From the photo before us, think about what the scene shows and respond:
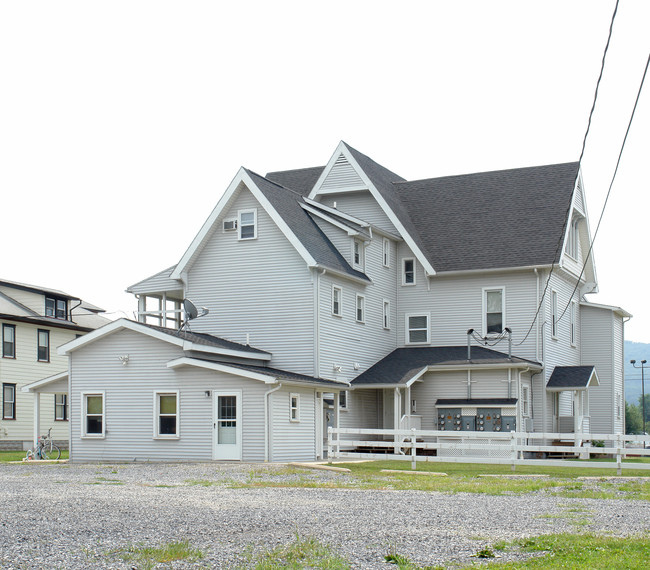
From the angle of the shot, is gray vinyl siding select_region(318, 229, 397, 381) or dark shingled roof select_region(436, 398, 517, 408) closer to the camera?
gray vinyl siding select_region(318, 229, 397, 381)

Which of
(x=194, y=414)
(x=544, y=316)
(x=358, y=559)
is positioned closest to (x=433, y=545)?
(x=358, y=559)

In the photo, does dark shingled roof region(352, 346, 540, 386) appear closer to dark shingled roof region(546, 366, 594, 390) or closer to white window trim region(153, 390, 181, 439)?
dark shingled roof region(546, 366, 594, 390)

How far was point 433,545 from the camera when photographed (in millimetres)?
9961

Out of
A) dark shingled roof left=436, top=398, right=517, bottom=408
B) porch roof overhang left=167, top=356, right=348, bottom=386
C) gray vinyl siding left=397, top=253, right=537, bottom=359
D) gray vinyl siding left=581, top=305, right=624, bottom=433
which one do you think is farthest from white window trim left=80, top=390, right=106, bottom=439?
gray vinyl siding left=581, top=305, right=624, bottom=433

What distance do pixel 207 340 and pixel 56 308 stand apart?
2532cm

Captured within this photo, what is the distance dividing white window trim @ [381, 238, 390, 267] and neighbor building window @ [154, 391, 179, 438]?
12.1m

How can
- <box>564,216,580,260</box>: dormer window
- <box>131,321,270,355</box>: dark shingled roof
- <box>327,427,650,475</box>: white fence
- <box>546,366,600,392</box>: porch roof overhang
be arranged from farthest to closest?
<box>564,216,580,260</box>: dormer window
<box>546,366,600,392</box>: porch roof overhang
<box>131,321,270,355</box>: dark shingled roof
<box>327,427,650,475</box>: white fence

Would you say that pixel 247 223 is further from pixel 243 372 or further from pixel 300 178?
pixel 300 178

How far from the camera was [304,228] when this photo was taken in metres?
34.0

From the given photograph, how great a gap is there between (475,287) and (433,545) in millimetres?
28408

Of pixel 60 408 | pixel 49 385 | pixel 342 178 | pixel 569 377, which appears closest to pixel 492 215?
pixel 342 178

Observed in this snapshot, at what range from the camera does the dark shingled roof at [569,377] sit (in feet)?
119

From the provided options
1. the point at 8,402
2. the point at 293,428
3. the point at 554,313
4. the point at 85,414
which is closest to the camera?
the point at 293,428

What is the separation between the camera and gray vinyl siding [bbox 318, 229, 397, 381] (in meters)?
32.9
